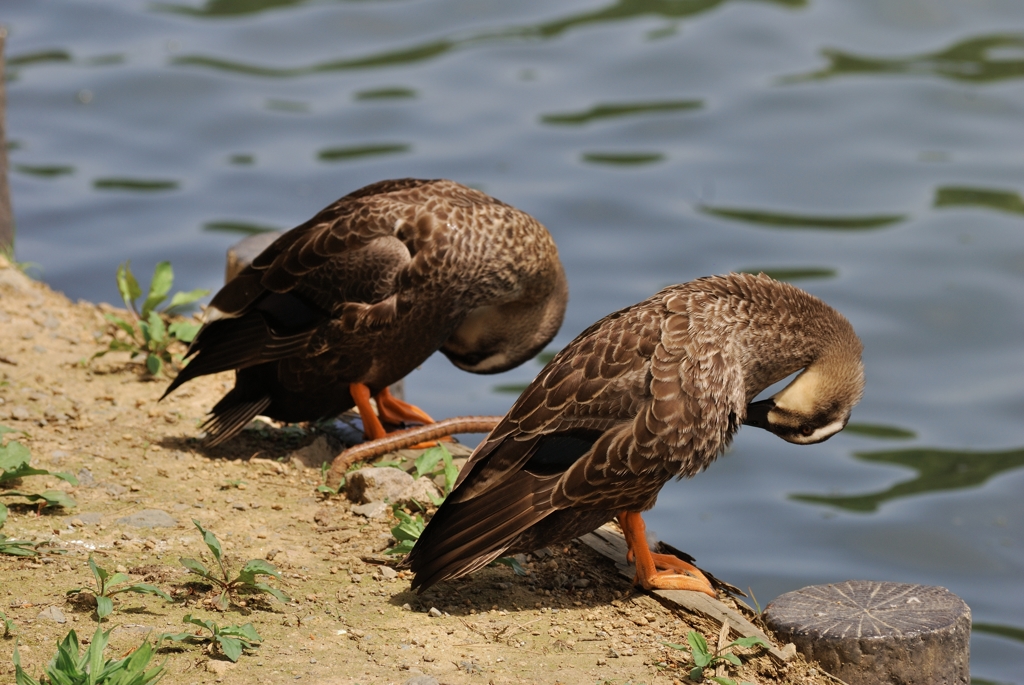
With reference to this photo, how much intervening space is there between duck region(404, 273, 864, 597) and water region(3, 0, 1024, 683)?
3185mm

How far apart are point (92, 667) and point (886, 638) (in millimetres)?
2507

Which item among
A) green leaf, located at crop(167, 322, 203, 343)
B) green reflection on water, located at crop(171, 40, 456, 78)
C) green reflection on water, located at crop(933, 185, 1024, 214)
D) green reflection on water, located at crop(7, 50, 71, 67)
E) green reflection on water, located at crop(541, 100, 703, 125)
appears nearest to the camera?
green leaf, located at crop(167, 322, 203, 343)

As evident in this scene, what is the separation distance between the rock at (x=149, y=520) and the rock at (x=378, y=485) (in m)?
0.76

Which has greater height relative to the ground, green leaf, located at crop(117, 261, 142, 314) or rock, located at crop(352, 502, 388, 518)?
green leaf, located at crop(117, 261, 142, 314)

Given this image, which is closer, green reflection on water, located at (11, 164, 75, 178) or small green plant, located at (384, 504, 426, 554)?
small green plant, located at (384, 504, 426, 554)

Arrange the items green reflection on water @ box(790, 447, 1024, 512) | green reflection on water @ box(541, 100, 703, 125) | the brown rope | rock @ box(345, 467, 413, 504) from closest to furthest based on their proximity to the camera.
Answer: rock @ box(345, 467, 413, 504)
the brown rope
green reflection on water @ box(790, 447, 1024, 512)
green reflection on water @ box(541, 100, 703, 125)

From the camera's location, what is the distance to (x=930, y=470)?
8.21m

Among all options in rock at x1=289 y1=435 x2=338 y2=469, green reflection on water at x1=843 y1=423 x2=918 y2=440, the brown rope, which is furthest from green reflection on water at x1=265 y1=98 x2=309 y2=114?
the brown rope

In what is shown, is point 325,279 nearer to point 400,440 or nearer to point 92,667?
point 400,440

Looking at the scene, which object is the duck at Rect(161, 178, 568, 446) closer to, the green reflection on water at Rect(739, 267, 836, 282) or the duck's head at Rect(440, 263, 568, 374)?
the duck's head at Rect(440, 263, 568, 374)

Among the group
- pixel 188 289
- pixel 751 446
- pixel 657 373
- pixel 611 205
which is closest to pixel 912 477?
pixel 751 446

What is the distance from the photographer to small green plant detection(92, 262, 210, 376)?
20.4ft

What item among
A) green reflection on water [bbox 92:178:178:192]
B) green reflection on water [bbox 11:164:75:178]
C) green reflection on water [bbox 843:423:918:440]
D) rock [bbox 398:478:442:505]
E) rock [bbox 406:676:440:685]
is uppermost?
rock [bbox 406:676:440:685]

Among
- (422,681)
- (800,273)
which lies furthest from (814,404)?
(800,273)
